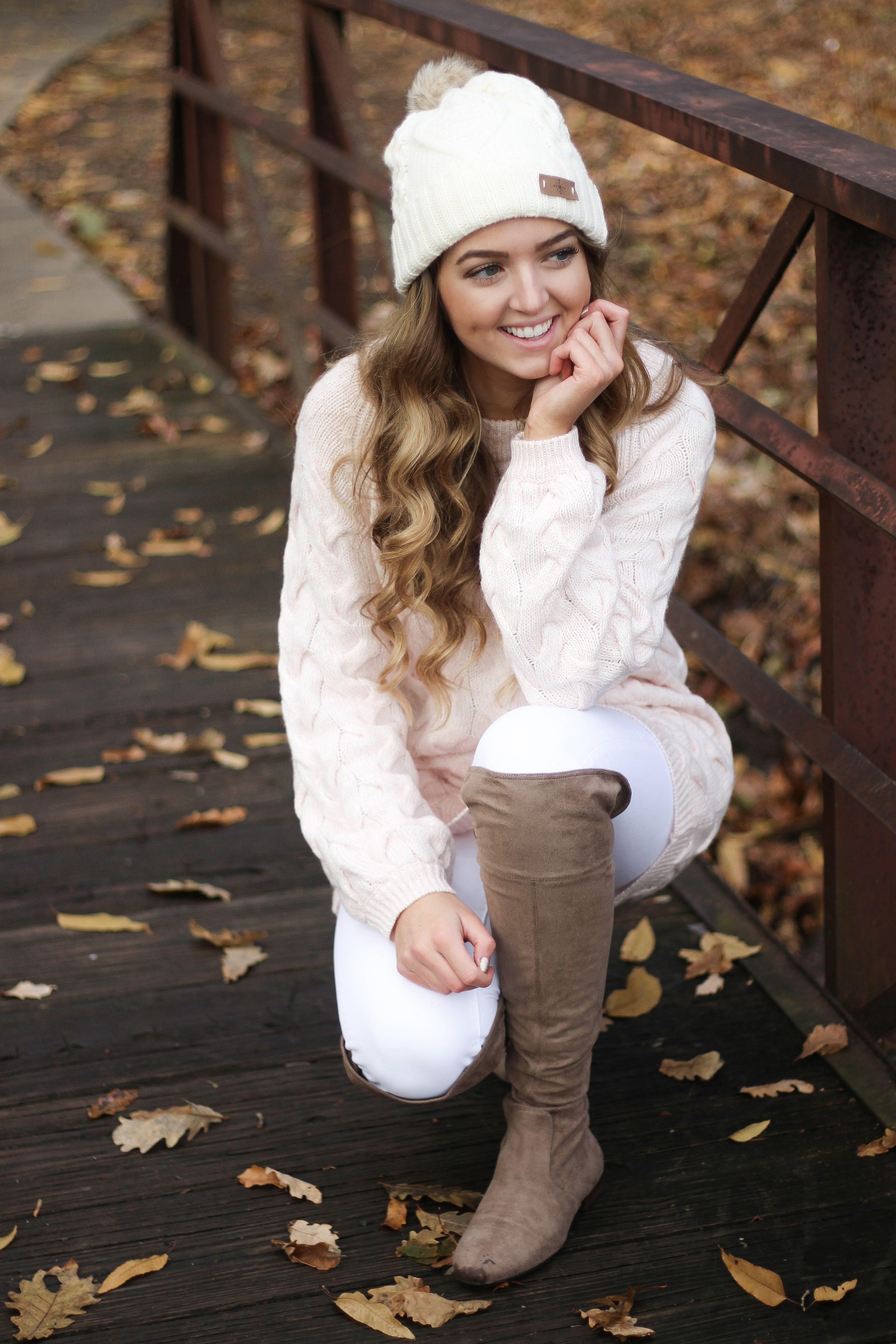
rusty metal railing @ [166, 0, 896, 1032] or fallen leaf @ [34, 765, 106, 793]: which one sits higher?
rusty metal railing @ [166, 0, 896, 1032]

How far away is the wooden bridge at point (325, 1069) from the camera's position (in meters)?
1.74

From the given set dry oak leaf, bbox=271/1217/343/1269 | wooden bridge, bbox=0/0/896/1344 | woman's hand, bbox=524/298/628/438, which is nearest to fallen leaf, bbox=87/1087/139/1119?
wooden bridge, bbox=0/0/896/1344

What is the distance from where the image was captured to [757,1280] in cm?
171

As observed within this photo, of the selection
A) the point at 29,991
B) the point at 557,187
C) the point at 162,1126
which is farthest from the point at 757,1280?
the point at 557,187

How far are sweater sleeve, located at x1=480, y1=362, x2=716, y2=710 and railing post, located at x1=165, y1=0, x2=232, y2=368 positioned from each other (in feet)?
11.1

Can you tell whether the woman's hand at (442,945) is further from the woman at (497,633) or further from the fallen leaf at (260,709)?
the fallen leaf at (260,709)

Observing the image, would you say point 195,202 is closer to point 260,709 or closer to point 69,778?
point 260,709

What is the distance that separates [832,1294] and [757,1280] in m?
0.09

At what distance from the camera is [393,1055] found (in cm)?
172

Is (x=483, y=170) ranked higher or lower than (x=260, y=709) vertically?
higher

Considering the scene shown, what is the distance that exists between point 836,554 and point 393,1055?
0.91m

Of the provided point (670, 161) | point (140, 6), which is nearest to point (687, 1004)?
point (670, 161)

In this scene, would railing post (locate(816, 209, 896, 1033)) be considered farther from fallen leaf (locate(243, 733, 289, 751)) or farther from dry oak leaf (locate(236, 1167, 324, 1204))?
fallen leaf (locate(243, 733, 289, 751))

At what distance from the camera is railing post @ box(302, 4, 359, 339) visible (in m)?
3.63
